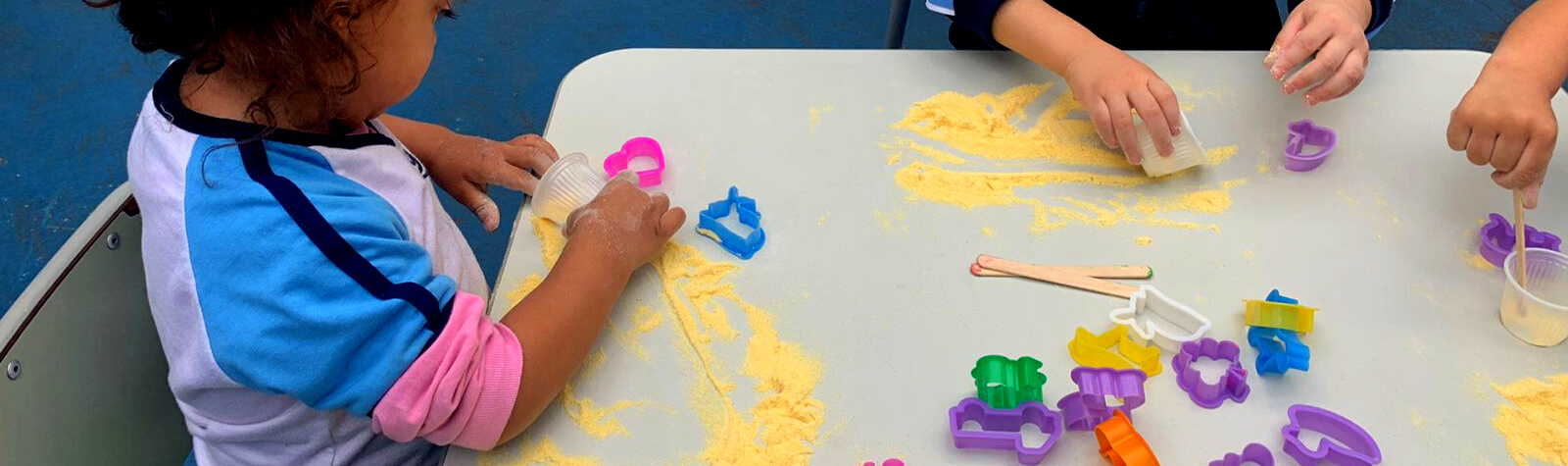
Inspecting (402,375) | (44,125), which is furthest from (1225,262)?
(44,125)

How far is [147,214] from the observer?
661 millimetres

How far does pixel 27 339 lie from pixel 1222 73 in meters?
0.99

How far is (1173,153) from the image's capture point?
0.85m

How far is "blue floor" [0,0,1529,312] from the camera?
1.74m

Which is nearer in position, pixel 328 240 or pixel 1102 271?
pixel 328 240

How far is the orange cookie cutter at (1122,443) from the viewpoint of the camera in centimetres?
61

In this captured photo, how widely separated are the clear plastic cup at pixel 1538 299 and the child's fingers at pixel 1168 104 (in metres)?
0.25

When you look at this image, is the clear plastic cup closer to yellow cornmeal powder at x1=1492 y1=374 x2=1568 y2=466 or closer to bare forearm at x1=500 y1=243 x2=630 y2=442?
yellow cornmeal powder at x1=1492 y1=374 x2=1568 y2=466

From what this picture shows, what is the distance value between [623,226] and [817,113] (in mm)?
256

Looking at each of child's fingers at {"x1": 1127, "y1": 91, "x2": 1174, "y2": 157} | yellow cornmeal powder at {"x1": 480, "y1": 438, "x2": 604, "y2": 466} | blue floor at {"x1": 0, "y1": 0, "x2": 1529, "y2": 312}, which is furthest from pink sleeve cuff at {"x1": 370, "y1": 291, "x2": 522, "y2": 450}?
blue floor at {"x1": 0, "y1": 0, "x2": 1529, "y2": 312}

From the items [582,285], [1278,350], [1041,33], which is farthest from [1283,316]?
[582,285]

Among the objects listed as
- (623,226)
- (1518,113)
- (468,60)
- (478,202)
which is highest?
(1518,113)

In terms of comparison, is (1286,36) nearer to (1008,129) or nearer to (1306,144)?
(1306,144)

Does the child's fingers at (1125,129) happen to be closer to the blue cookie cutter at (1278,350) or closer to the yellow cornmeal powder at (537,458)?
the blue cookie cutter at (1278,350)
